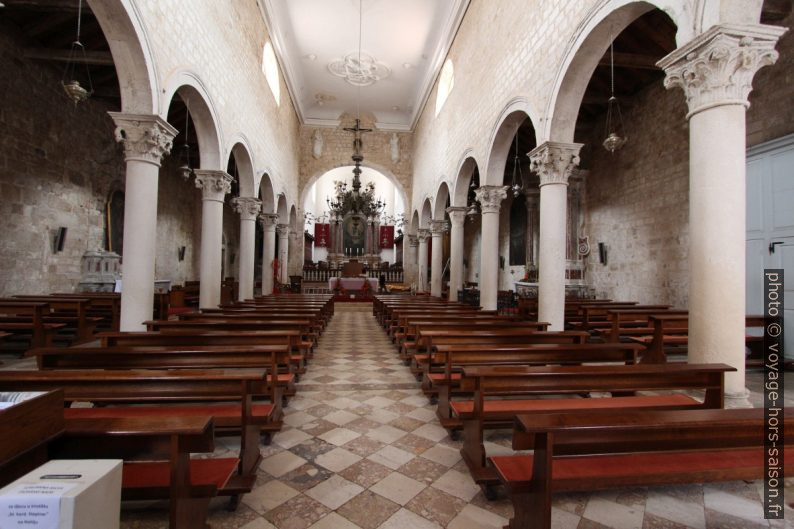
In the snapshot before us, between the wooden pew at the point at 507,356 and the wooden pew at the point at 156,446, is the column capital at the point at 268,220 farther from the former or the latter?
the wooden pew at the point at 156,446

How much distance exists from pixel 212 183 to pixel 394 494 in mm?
8158

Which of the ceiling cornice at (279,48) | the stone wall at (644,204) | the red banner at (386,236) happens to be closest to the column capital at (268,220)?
the ceiling cornice at (279,48)

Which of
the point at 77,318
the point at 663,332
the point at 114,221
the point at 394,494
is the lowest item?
the point at 394,494

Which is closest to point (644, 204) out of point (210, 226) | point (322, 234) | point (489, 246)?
point (489, 246)

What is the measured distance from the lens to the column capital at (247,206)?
11.6m

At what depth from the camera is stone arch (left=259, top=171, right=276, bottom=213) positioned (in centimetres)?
1380

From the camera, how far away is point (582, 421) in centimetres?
168

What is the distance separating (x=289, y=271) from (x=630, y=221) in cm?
1515

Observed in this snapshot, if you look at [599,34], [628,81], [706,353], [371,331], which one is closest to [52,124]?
[371,331]

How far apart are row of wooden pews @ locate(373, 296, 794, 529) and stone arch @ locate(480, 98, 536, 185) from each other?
194 inches

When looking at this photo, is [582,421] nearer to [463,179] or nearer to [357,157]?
[463,179]

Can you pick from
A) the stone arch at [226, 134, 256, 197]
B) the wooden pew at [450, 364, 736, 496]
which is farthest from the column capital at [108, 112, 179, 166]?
the wooden pew at [450, 364, 736, 496]

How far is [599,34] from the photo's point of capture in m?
5.35

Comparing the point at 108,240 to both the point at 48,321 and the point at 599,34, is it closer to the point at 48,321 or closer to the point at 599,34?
the point at 48,321
